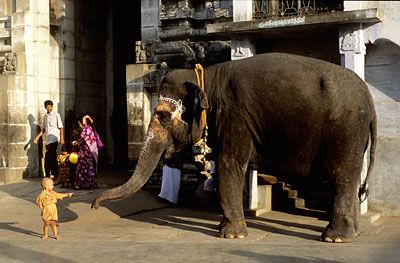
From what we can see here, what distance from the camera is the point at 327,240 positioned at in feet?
24.7

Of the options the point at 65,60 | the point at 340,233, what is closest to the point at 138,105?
the point at 65,60

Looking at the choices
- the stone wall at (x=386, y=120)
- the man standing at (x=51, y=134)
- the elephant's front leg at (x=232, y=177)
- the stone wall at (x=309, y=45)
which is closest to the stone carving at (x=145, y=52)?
the man standing at (x=51, y=134)

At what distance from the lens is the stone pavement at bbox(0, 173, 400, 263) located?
673 cm

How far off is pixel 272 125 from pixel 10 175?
6749mm

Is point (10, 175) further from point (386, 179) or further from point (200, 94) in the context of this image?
point (386, 179)

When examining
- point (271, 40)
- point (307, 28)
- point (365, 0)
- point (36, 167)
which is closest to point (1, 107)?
point (36, 167)

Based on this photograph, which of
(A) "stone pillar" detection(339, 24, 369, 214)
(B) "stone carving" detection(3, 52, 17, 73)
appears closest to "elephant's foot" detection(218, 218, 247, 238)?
(A) "stone pillar" detection(339, 24, 369, 214)

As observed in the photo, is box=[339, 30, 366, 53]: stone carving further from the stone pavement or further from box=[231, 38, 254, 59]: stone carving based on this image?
the stone pavement

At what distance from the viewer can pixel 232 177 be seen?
8008 millimetres

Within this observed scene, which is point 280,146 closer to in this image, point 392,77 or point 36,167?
point 392,77

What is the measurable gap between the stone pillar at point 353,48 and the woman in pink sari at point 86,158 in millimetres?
4773

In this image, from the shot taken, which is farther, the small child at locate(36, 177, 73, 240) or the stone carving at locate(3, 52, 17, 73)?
the stone carving at locate(3, 52, 17, 73)

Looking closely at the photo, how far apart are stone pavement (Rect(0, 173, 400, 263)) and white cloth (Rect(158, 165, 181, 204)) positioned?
0.18 metres

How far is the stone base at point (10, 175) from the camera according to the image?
41.5 ft
